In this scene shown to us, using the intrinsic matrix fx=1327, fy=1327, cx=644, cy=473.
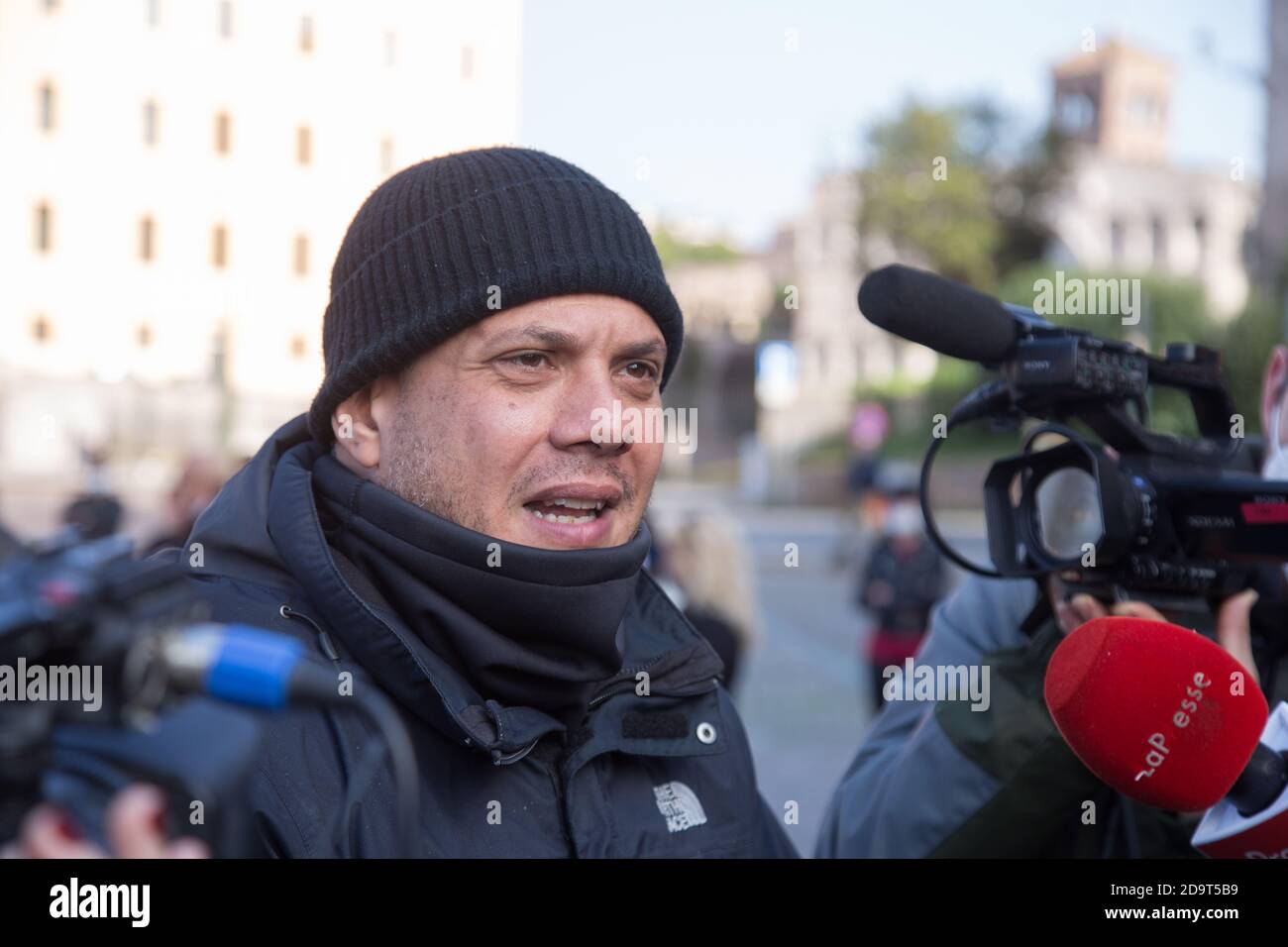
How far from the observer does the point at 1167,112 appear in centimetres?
6625

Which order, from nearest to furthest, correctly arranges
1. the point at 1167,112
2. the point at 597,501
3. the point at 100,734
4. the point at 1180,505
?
the point at 100,734
the point at 1180,505
the point at 597,501
the point at 1167,112

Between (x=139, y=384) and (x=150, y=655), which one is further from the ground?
(x=150, y=655)

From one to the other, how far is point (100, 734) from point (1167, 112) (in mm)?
72874

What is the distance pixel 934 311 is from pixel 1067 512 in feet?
1.36

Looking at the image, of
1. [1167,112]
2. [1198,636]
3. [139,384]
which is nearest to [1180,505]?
[1198,636]

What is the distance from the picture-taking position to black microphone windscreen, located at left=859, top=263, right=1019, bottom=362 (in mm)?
1814

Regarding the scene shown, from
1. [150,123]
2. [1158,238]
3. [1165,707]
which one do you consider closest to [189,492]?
[1165,707]

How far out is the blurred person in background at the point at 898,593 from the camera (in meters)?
7.44

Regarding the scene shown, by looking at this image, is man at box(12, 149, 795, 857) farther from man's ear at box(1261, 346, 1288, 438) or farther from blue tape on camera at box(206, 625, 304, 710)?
man's ear at box(1261, 346, 1288, 438)

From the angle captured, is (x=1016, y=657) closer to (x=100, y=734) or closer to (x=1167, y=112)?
(x=100, y=734)

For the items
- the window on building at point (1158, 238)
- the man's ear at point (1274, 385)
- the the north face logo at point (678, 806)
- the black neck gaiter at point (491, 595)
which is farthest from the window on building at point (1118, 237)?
the black neck gaiter at point (491, 595)

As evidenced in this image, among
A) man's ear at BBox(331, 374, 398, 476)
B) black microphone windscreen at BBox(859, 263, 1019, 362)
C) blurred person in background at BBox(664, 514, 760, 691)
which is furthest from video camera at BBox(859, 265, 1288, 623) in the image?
blurred person in background at BBox(664, 514, 760, 691)

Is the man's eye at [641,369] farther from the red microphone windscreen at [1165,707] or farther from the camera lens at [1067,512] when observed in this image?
the red microphone windscreen at [1165,707]

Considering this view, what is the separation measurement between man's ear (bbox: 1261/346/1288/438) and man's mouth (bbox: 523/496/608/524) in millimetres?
1113
